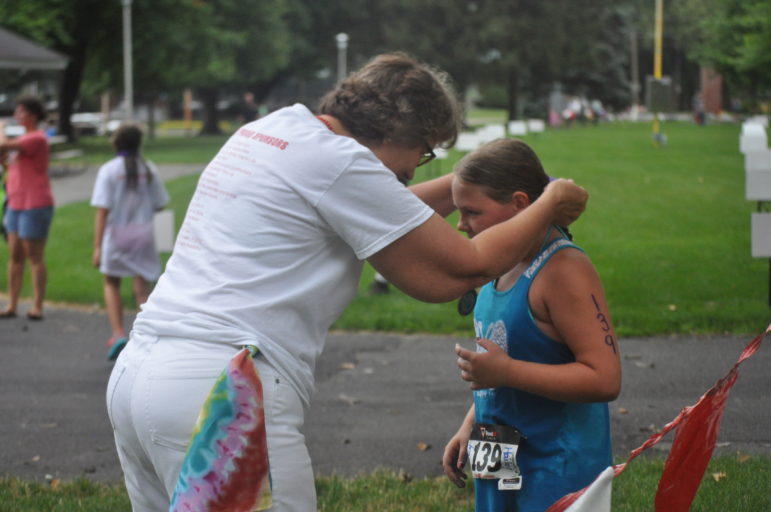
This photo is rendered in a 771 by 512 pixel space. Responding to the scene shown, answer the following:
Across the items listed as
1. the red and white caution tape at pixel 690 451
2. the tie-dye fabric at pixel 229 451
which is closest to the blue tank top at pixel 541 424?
the red and white caution tape at pixel 690 451

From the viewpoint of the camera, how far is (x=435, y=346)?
30.3 feet

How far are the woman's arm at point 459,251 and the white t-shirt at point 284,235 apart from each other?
2.0 inches

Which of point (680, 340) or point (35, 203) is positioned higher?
point (35, 203)

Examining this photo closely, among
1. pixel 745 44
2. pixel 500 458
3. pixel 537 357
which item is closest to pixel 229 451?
pixel 500 458

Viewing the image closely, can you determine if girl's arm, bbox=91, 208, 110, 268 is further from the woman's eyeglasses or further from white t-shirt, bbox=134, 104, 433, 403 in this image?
white t-shirt, bbox=134, 104, 433, 403

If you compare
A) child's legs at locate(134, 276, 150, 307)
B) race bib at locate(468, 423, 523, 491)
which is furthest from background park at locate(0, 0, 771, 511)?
race bib at locate(468, 423, 523, 491)

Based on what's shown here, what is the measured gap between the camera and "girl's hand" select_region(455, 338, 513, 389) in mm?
2736

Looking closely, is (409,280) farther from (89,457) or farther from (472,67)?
(472,67)

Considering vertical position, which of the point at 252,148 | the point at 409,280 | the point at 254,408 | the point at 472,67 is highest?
the point at 252,148

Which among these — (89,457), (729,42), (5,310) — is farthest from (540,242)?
(729,42)

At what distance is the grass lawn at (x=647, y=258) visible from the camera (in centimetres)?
1002

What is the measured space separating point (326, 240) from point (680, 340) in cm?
690

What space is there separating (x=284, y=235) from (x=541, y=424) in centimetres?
88

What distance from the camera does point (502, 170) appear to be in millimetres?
2898
